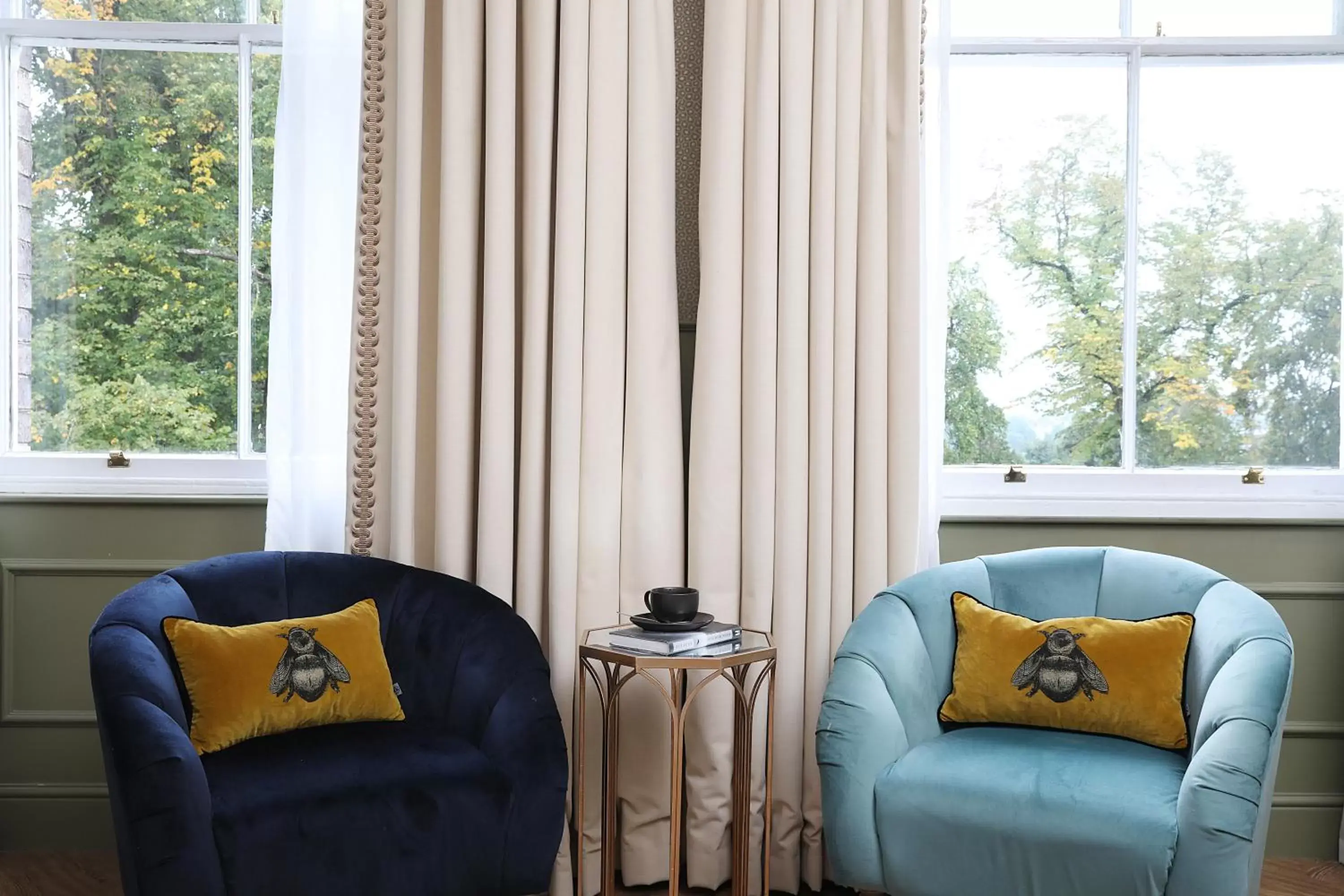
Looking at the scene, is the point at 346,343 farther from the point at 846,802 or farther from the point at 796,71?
the point at 846,802

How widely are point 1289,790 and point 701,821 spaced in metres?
1.57

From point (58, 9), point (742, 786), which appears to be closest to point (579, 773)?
point (742, 786)

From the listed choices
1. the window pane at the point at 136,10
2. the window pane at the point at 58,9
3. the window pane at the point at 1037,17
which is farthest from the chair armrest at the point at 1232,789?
the window pane at the point at 58,9

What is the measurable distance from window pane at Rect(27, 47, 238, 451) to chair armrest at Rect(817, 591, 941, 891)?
6.02 ft

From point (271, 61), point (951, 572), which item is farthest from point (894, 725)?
point (271, 61)

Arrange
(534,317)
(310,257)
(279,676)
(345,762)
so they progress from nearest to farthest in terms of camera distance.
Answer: (345,762) → (279,676) → (534,317) → (310,257)

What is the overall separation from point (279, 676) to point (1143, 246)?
2.45m

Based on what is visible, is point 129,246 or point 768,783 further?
point 129,246

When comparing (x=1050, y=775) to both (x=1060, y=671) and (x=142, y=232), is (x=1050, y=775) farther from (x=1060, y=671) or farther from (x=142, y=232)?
(x=142, y=232)

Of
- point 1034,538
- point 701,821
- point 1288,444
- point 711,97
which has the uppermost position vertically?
point 711,97

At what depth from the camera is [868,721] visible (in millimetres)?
2057

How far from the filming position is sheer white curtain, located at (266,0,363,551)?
2.70 m

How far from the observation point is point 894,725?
2117 millimetres

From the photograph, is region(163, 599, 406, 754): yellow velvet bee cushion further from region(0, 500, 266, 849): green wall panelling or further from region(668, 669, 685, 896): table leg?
region(0, 500, 266, 849): green wall panelling
